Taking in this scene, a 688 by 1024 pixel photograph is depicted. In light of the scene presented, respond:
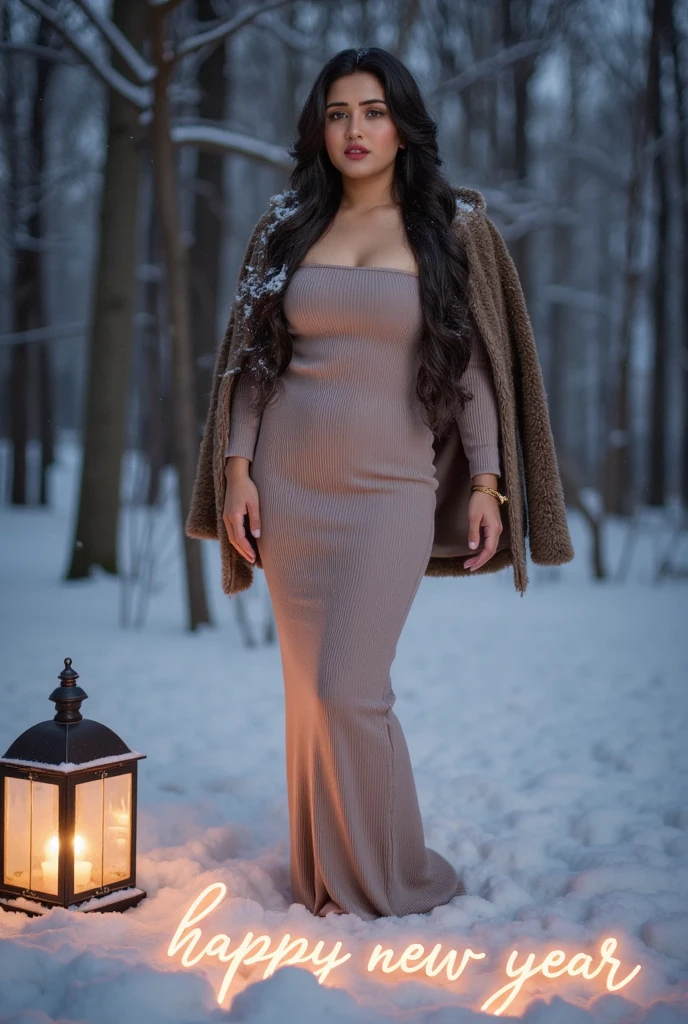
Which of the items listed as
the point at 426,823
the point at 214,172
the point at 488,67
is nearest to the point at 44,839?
the point at 426,823

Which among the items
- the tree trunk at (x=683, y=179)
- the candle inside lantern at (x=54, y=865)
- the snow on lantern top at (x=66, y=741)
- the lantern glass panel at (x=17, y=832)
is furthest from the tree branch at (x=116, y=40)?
the tree trunk at (x=683, y=179)

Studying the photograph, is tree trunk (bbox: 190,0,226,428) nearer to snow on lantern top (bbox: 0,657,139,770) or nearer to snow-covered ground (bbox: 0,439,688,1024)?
snow-covered ground (bbox: 0,439,688,1024)

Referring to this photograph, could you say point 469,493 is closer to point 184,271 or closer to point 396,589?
point 396,589

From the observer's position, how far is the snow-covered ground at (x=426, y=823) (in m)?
1.73

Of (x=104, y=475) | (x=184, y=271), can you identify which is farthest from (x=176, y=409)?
(x=104, y=475)

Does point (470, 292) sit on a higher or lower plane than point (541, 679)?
higher

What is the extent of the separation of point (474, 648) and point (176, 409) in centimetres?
211

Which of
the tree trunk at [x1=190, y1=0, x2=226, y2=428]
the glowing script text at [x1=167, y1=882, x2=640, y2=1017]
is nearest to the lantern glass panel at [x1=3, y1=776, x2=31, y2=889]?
the glowing script text at [x1=167, y1=882, x2=640, y2=1017]

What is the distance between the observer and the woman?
210 centimetres

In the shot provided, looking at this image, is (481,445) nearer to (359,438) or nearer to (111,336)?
(359,438)

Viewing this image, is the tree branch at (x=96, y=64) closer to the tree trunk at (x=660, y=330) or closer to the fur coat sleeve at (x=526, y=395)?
the fur coat sleeve at (x=526, y=395)

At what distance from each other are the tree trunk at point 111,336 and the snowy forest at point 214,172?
0.05ft

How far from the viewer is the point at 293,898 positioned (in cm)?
226

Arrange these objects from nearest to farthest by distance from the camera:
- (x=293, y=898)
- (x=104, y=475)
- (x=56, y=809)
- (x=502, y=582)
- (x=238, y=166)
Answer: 1. (x=56, y=809)
2. (x=293, y=898)
3. (x=104, y=475)
4. (x=502, y=582)
5. (x=238, y=166)
